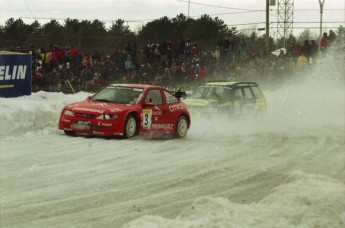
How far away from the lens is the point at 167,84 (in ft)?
94.8

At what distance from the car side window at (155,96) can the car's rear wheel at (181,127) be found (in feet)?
2.46

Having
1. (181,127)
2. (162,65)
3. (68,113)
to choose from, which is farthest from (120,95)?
(162,65)

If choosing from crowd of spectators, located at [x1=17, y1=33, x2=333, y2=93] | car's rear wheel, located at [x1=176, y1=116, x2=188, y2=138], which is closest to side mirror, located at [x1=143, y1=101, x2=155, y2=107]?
car's rear wheel, located at [x1=176, y1=116, x2=188, y2=138]

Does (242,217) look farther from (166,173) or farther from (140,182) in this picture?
(166,173)

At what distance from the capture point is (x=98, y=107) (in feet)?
49.1

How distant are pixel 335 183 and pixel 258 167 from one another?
8.16 feet

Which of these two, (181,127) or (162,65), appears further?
(162,65)

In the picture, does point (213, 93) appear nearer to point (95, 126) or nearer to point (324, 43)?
point (95, 126)

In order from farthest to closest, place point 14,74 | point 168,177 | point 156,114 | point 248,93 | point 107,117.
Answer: point 248,93 < point 14,74 < point 156,114 < point 107,117 < point 168,177

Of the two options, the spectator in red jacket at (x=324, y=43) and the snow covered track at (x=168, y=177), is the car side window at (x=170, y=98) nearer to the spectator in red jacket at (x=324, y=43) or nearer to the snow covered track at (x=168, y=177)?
the snow covered track at (x=168, y=177)

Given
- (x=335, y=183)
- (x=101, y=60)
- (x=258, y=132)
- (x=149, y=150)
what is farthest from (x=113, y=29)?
(x=335, y=183)

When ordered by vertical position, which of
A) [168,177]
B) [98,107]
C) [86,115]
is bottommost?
[168,177]

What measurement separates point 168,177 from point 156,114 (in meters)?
5.65

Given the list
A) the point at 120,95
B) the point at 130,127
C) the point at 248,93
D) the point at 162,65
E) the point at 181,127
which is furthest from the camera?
Answer: the point at 162,65
